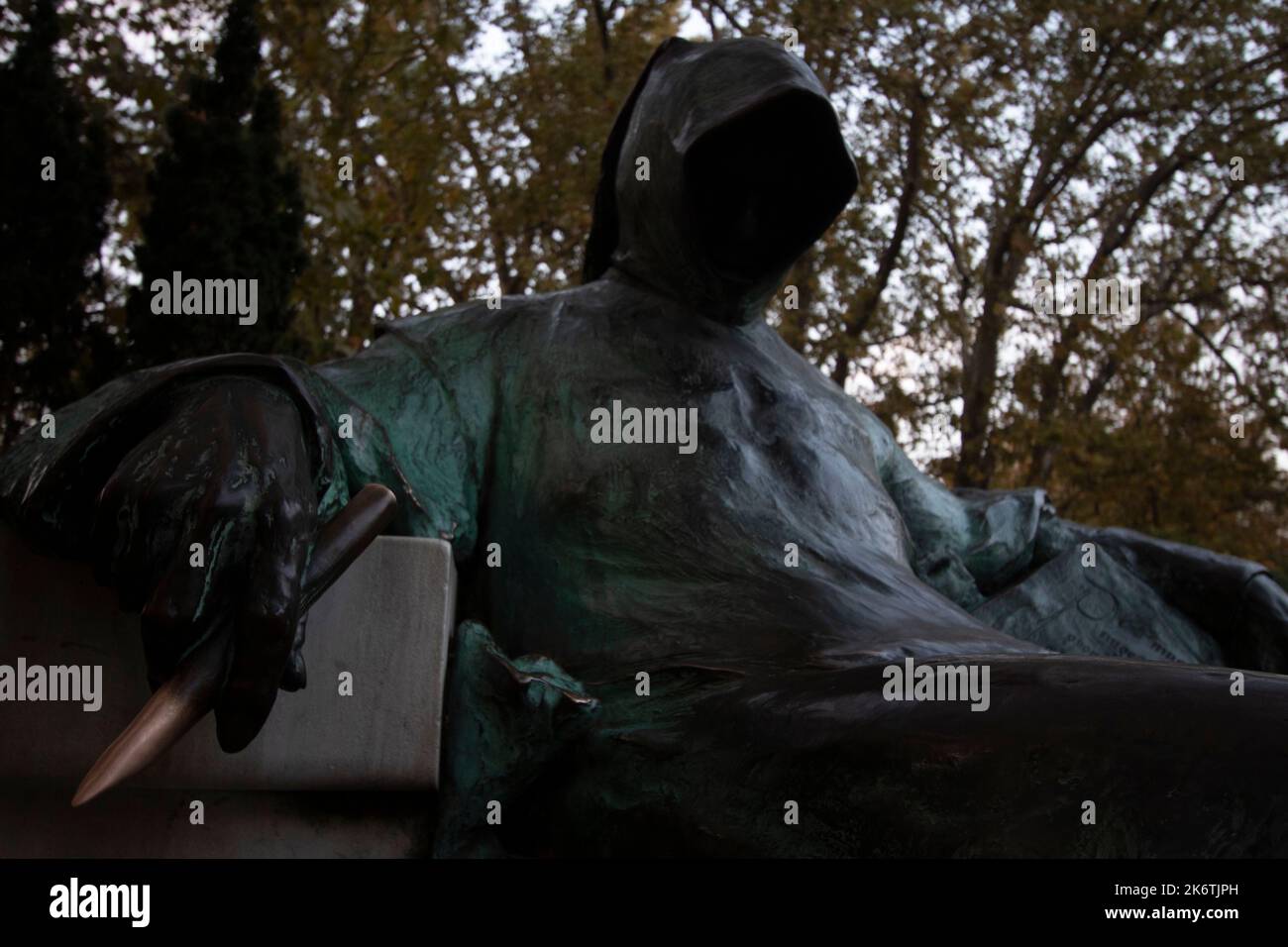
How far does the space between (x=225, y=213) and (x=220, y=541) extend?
611cm

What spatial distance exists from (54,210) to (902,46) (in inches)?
254

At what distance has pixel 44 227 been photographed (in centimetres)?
778

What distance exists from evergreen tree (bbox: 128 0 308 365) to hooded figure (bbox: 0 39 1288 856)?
4205mm

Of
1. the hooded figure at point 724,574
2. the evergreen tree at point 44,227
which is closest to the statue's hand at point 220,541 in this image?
the hooded figure at point 724,574

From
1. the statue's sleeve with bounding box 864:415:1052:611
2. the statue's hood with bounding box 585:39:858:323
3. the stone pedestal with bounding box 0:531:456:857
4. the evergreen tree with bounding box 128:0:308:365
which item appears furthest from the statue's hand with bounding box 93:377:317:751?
the evergreen tree with bounding box 128:0:308:365

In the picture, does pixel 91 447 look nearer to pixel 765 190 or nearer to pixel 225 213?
pixel 765 190

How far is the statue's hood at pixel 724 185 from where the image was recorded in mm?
2537

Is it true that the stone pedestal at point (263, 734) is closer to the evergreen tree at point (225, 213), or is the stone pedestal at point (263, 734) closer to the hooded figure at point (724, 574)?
the hooded figure at point (724, 574)

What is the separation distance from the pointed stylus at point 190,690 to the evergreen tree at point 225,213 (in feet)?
16.9

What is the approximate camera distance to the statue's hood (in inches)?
99.9

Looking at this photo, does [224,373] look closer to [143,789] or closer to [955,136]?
[143,789]

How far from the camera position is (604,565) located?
2234 millimetres

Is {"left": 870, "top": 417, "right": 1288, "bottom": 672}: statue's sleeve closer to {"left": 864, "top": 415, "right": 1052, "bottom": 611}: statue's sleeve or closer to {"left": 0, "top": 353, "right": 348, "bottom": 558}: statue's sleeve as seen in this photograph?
{"left": 864, "top": 415, "right": 1052, "bottom": 611}: statue's sleeve
